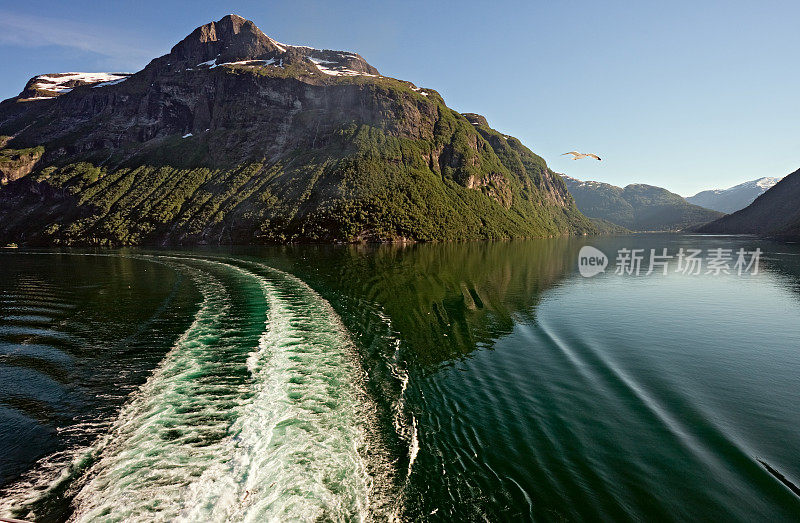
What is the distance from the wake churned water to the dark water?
59 mm

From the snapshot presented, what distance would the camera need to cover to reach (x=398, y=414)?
1220cm

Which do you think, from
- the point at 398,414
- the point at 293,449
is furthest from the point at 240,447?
the point at 398,414

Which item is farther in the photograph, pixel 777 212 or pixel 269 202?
pixel 777 212

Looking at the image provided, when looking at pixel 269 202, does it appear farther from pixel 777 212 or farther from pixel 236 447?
pixel 777 212

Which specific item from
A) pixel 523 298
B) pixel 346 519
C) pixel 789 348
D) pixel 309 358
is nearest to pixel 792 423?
pixel 789 348

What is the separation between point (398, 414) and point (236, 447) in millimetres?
5006

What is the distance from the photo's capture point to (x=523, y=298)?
31938 mm

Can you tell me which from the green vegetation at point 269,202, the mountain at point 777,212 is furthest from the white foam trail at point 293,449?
the mountain at point 777,212

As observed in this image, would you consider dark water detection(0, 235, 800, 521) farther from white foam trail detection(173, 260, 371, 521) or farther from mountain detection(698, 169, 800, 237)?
mountain detection(698, 169, 800, 237)

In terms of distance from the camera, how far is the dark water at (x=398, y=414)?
27.5 ft

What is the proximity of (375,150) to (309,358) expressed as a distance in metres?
175

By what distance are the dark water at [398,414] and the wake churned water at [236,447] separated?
6cm

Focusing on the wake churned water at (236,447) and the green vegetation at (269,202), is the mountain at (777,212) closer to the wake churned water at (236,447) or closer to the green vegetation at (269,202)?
the green vegetation at (269,202)

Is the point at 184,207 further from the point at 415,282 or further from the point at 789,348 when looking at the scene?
the point at 789,348
